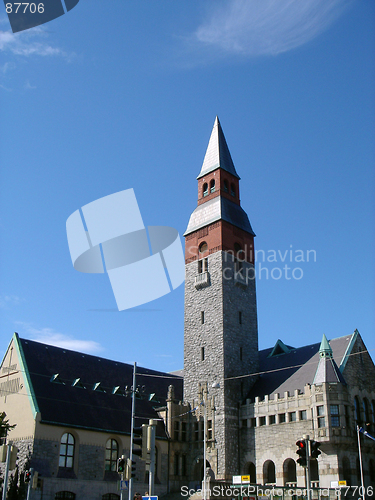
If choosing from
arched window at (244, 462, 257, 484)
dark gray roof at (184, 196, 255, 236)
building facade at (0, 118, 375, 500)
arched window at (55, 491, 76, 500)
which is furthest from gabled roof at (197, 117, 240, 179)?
arched window at (55, 491, 76, 500)

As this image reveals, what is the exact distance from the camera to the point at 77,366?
48.6 m

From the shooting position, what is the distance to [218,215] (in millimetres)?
52812

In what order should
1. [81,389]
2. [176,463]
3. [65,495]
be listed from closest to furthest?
[65,495] < [81,389] < [176,463]

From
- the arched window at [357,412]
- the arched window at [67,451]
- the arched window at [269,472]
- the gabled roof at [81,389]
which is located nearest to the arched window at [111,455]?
the gabled roof at [81,389]

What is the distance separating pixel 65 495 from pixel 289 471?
57.5 feet

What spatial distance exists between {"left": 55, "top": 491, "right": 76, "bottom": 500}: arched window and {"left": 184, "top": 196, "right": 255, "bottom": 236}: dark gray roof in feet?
90.7

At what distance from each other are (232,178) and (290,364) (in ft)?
70.0

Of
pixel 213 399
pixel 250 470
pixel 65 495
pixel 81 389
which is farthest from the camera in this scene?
pixel 213 399

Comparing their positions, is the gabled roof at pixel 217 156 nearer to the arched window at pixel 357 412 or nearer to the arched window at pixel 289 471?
the arched window at pixel 357 412

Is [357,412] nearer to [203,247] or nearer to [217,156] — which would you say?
[203,247]

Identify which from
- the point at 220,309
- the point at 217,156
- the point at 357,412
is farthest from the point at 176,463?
the point at 217,156

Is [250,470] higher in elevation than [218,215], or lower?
lower

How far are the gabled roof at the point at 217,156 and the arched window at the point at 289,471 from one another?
30371 millimetres

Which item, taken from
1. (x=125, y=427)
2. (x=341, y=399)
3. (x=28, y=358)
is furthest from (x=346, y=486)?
(x=28, y=358)
